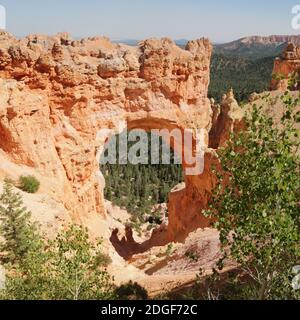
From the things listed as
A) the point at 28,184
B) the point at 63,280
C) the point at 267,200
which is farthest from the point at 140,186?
the point at 267,200

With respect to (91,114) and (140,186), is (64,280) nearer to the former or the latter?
(91,114)

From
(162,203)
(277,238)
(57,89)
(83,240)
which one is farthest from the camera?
(162,203)

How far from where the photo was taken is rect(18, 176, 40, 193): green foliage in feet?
73.3

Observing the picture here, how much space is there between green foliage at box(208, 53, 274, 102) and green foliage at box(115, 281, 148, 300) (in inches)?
3056

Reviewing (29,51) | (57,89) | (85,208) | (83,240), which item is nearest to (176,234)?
(85,208)

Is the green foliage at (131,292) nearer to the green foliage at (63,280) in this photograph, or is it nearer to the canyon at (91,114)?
the canyon at (91,114)

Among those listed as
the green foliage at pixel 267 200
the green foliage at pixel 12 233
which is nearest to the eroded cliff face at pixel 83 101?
the green foliage at pixel 12 233

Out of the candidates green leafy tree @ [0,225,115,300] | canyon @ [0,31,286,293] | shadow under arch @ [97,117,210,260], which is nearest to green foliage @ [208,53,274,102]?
shadow under arch @ [97,117,210,260]

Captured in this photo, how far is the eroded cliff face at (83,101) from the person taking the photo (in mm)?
23797

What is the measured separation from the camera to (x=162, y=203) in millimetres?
57875

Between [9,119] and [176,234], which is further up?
[9,119]
